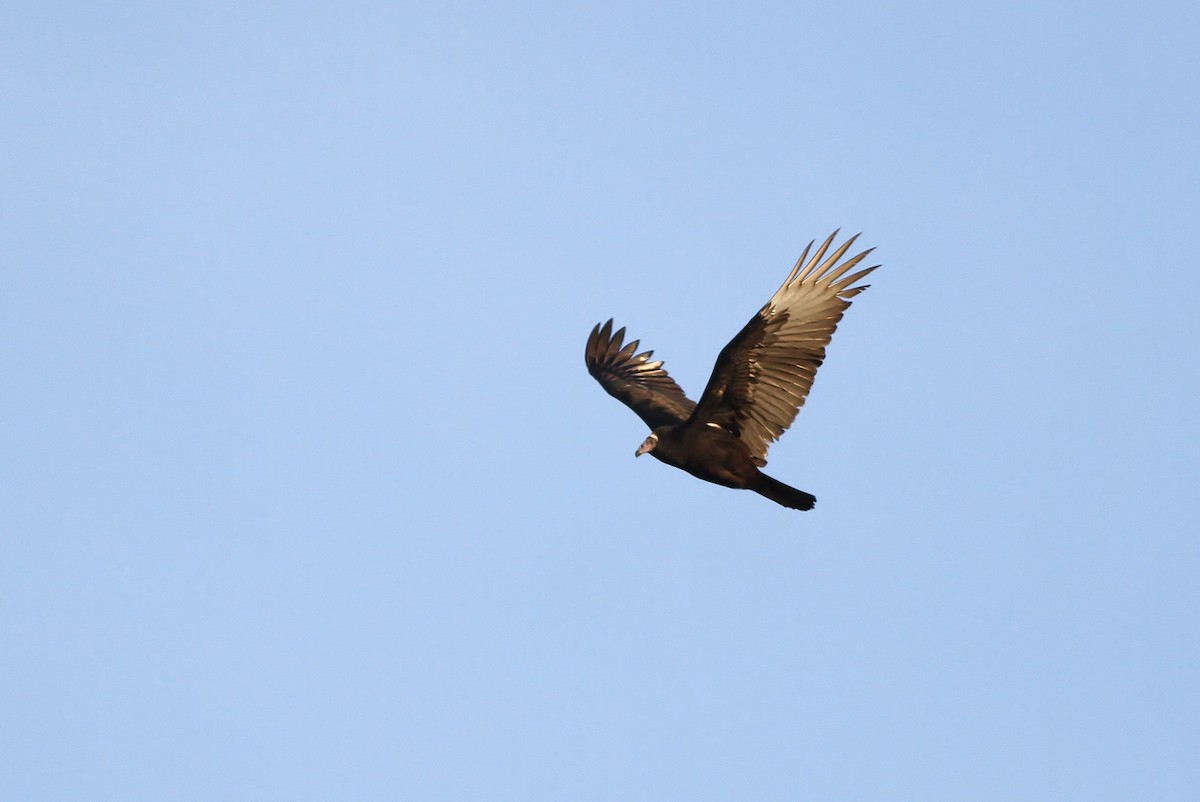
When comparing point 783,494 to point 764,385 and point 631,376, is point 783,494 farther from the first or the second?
point 631,376

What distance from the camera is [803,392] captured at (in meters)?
13.4

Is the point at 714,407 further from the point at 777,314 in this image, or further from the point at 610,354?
the point at 610,354

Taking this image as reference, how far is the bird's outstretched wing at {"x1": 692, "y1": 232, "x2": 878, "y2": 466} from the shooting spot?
43.6ft

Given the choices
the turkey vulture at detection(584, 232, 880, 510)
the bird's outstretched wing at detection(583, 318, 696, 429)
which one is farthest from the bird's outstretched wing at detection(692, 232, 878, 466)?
the bird's outstretched wing at detection(583, 318, 696, 429)

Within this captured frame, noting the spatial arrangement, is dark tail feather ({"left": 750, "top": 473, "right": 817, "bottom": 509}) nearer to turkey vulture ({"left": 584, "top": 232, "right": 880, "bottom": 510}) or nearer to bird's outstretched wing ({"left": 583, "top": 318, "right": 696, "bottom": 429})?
turkey vulture ({"left": 584, "top": 232, "right": 880, "bottom": 510})

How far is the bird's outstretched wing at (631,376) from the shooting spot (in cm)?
1617

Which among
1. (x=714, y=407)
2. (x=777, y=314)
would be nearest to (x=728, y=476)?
(x=714, y=407)

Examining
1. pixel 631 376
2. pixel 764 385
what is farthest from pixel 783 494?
pixel 631 376

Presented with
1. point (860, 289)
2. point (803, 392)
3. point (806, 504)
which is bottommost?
point (806, 504)

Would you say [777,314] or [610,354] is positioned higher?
[610,354]

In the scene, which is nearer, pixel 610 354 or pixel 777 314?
pixel 777 314

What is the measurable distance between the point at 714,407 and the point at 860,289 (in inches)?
67.0

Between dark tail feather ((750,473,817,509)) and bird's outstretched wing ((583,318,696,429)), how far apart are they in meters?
2.42

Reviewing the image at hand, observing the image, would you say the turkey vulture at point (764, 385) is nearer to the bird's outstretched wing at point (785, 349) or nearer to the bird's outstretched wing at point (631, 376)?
the bird's outstretched wing at point (785, 349)
